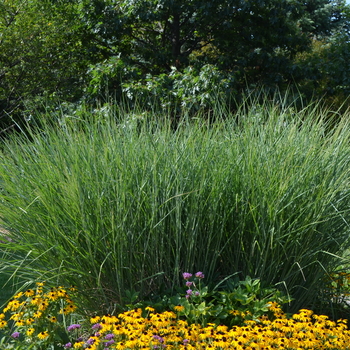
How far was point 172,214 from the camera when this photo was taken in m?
3.69

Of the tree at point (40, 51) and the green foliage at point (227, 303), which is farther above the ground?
the tree at point (40, 51)

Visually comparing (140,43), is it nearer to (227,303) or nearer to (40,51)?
(40,51)

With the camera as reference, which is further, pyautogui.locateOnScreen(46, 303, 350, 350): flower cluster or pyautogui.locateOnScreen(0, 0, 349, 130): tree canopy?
pyautogui.locateOnScreen(0, 0, 349, 130): tree canopy

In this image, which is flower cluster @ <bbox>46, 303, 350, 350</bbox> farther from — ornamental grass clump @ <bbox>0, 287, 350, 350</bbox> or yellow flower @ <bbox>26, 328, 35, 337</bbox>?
yellow flower @ <bbox>26, 328, 35, 337</bbox>

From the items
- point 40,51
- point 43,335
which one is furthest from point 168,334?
point 40,51

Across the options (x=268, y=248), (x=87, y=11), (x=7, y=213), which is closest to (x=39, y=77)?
(x=87, y=11)

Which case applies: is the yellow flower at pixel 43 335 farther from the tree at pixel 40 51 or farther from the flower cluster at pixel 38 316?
the tree at pixel 40 51

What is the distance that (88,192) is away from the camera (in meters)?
3.62

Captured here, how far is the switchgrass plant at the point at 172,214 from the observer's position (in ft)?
11.7

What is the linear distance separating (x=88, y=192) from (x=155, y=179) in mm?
460

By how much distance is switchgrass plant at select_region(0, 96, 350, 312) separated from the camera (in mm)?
3572

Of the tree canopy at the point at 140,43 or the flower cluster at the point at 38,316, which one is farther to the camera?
Answer: the tree canopy at the point at 140,43

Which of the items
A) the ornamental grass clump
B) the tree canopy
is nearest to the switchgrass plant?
the ornamental grass clump

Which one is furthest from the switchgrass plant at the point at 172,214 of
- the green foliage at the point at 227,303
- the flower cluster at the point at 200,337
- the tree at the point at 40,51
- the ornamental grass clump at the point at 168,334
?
the tree at the point at 40,51
